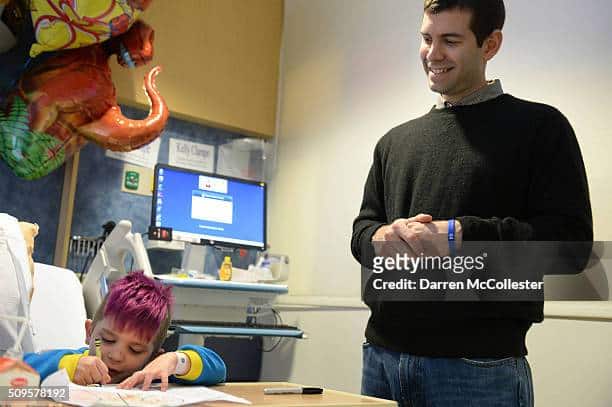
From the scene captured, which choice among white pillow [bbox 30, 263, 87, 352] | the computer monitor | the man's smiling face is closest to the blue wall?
the computer monitor

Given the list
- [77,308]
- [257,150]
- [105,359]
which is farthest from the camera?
[257,150]

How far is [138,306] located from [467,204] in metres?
0.60

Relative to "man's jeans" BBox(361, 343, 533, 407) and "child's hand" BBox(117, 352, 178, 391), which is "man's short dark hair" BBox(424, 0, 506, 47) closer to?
"man's jeans" BBox(361, 343, 533, 407)

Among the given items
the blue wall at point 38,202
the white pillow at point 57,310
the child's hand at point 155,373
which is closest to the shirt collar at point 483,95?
the child's hand at point 155,373

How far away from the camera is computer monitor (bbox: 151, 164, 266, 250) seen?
3127 mm

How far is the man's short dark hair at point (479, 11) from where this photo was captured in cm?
129

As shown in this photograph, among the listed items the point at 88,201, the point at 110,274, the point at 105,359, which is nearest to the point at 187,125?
the point at 88,201

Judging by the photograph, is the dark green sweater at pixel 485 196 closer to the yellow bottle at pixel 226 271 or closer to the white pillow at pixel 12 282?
the white pillow at pixel 12 282

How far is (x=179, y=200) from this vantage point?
316cm

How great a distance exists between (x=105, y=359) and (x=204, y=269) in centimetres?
226

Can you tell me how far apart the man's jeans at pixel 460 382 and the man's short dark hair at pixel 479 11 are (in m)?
0.58

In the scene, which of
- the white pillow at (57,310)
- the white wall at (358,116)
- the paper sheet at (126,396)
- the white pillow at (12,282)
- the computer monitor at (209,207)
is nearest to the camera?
the paper sheet at (126,396)

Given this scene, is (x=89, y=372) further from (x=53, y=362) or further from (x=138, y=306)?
(x=138, y=306)

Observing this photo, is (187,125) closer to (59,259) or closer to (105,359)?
(59,259)
